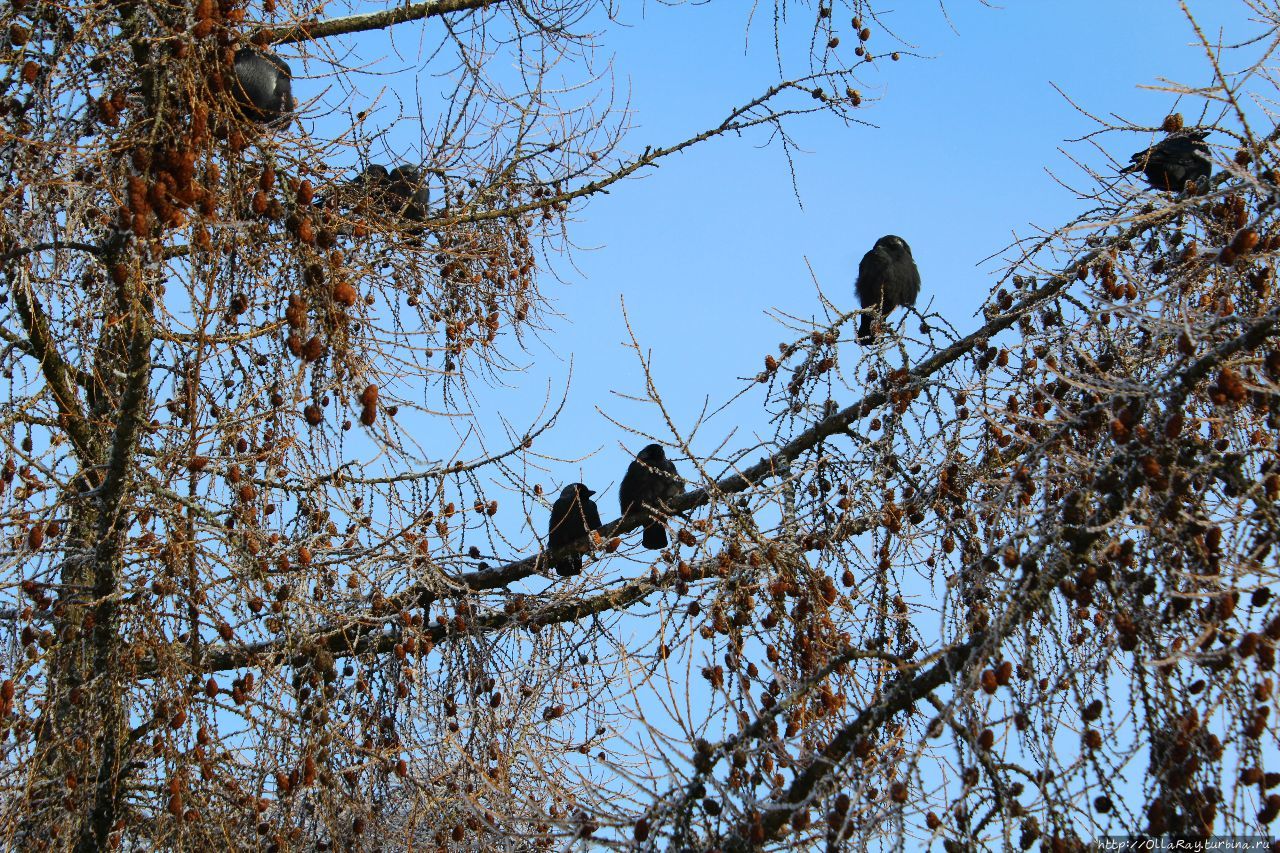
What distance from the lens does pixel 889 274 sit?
6.75 m

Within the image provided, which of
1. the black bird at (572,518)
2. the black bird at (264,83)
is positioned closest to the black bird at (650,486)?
the black bird at (572,518)

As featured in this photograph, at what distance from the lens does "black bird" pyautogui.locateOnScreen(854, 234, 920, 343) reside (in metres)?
6.73

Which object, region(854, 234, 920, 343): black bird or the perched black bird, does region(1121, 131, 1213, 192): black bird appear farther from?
the perched black bird

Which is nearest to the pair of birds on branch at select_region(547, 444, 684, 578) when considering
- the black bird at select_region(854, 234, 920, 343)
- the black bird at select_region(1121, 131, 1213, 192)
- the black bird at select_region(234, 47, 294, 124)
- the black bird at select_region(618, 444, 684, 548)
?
the black bird at select_region(618, 444, 684, 548)

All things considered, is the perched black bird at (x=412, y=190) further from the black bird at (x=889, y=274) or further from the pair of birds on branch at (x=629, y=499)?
the black bird at (x=889, y=274)

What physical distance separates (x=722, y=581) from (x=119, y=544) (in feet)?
5.78

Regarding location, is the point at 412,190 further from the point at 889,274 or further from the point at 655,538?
the point at 889,274

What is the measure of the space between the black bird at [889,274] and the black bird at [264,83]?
355 cm

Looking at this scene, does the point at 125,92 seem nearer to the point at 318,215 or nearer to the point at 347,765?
the point at 318,215

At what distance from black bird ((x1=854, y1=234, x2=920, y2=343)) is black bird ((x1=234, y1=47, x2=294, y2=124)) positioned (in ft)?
11.7

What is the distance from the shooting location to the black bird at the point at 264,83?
3.85 meters

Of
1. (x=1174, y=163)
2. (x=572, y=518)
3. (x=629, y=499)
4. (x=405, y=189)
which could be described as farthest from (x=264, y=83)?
(x=1174, y=163)

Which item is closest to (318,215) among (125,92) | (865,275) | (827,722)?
(125,92)

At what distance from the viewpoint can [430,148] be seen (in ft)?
14.8
